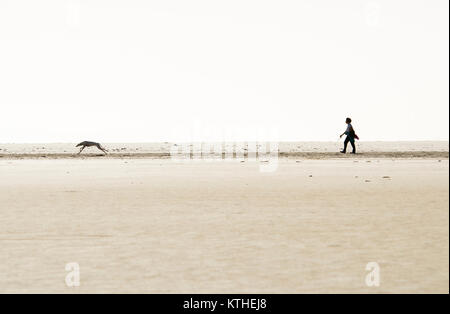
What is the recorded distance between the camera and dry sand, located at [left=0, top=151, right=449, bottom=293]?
6695 mm

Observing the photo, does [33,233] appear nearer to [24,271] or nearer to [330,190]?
[24,271]

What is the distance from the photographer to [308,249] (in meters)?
8.12

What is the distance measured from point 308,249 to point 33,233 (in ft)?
12.9

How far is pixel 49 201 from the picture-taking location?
1394 cm

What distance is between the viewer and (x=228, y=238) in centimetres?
895

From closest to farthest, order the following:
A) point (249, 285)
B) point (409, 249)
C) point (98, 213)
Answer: point (249, 285) → point (409, 249) → point (98, 213)

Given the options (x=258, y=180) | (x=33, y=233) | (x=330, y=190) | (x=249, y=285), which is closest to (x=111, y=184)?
(x=258, y=180)

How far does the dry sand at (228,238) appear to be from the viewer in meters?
6.70

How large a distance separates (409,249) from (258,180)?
10.8 m

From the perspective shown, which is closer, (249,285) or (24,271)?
(249,285)
